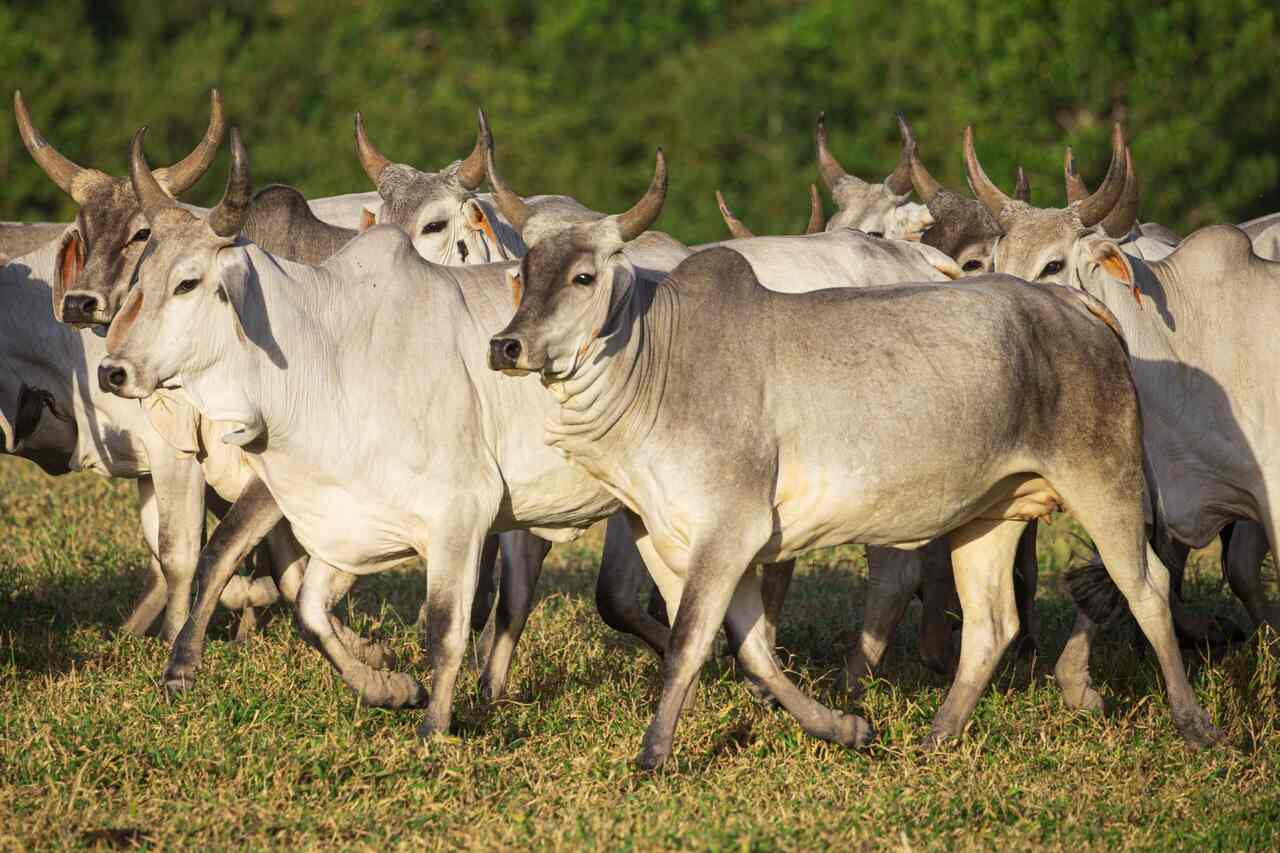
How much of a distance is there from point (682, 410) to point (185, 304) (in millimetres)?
1404

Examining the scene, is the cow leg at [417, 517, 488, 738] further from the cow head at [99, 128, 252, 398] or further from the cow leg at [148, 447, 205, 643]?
the cow leg at [148, 447, 205, 643]

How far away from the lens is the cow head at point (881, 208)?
28.1 feet

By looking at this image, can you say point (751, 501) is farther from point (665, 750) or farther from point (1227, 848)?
point (1227, 848)

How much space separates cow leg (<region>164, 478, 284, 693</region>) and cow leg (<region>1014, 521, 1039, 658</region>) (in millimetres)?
2722

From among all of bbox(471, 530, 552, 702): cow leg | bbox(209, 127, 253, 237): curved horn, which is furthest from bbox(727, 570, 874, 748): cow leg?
bbox(209, 127, 253, 237): curved horn

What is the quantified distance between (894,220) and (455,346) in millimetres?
3655

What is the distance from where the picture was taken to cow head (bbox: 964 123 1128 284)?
6156 millimetres

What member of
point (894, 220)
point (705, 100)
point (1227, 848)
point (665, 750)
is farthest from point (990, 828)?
point (705, 100)

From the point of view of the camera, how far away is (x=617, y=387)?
5.10m

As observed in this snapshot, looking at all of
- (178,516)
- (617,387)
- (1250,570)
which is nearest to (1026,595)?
(1250,570)

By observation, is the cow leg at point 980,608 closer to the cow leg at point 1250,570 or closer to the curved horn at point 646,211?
the cow leg at point 1250,570

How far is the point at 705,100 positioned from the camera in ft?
76.4

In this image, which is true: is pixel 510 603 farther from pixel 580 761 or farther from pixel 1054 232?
pixel 1054 232

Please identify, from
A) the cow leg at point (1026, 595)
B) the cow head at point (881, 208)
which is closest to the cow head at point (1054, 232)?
the cow leg at point (1026, 595)
